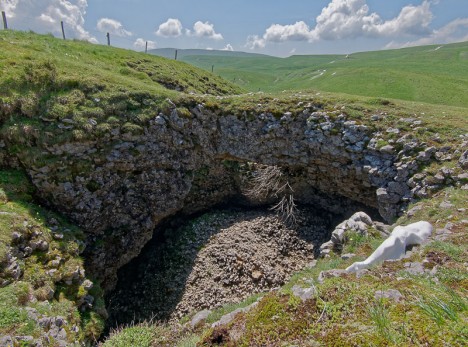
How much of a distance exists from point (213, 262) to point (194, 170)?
636cm

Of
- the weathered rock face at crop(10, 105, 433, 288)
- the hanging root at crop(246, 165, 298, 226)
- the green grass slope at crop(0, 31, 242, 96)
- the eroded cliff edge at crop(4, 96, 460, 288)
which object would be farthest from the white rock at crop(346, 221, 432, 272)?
the green grass slope at crop(0, 31, 242, 96)

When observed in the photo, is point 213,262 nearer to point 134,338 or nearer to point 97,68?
point 134,338

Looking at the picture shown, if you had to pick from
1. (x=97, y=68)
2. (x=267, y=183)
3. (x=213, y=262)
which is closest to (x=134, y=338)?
(x=213, y=262)

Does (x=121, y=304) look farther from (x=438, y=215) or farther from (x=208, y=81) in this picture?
(x=208, y=81)

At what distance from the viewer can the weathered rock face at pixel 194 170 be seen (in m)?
16.4

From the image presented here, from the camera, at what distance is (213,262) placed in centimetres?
1848

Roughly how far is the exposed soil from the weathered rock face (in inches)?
61.9

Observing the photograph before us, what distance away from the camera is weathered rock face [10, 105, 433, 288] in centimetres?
1639

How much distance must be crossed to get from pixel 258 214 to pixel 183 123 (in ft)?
27.7

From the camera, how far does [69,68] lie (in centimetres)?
1995

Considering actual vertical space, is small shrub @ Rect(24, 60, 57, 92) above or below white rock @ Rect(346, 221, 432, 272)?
above

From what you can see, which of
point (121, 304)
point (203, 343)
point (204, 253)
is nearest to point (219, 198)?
point (204, 253)

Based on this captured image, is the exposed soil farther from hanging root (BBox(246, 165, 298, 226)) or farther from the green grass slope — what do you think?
the green grass slope

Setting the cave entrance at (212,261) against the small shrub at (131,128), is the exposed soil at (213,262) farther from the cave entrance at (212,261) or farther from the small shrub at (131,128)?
the small shrub at (131,128)
